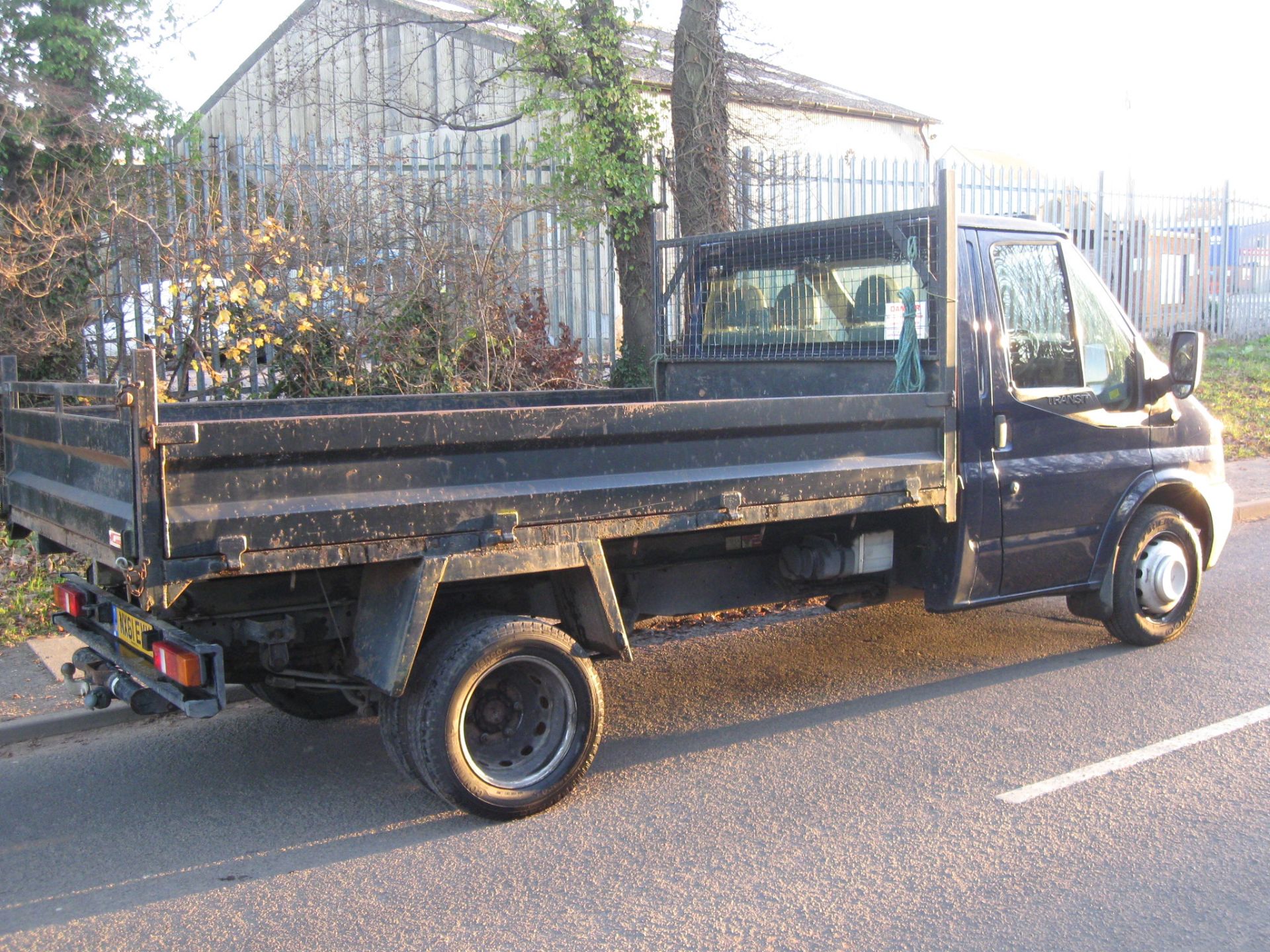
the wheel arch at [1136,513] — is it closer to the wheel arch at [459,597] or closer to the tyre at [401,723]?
the wheel arch at [459,597]

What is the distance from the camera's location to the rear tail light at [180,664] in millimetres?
3824

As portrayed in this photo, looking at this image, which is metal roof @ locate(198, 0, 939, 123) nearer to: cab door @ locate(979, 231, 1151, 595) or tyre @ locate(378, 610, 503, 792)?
cab door @ locate(979, 231, 1151, 595)

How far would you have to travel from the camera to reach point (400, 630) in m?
4.06

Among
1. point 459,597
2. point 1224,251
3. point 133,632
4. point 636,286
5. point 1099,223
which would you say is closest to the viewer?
point 133,632

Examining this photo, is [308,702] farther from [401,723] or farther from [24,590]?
[24,590]

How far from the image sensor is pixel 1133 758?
16.0 feet

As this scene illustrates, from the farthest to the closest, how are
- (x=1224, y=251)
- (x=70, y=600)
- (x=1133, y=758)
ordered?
(x=1224, y=251), (x=1133, y=758), (x=70, y=600)

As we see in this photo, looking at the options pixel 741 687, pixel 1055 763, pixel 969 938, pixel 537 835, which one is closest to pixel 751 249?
pixel 741 687

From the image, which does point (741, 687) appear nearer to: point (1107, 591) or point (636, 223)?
point (1107, 591)

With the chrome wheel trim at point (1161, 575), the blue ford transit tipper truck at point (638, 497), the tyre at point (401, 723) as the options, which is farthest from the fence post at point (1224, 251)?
the tyre at point (401, 723)

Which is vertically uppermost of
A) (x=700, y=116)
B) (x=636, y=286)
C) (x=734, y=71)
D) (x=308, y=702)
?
(x=734, y=71)

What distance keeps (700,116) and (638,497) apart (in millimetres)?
7944

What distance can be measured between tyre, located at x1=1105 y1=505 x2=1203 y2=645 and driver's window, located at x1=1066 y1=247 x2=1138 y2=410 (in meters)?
0.67

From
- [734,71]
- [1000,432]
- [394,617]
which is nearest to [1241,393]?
[734,71]
